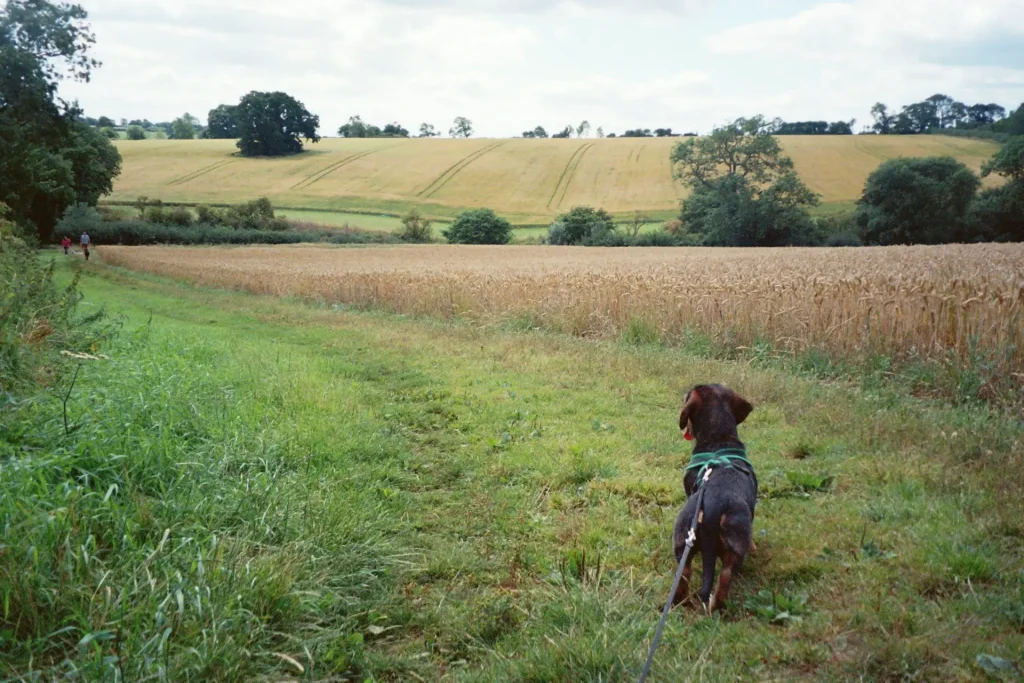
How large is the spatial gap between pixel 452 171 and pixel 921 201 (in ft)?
187

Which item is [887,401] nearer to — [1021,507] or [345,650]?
[1021,507]

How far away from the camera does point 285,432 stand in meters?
5.83

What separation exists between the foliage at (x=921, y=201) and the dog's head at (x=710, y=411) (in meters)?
60.2

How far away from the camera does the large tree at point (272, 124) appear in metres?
97.7

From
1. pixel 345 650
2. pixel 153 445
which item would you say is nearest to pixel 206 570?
pixel 345 650

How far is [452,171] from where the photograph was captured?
3602 inches

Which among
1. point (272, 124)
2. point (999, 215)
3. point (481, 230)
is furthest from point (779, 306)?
point (272, 124)

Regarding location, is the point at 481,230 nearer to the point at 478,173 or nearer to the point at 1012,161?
the point at 478,173

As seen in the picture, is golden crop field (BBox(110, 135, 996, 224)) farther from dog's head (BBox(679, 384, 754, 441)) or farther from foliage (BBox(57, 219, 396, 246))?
dog's head (BBox(679, 384, 754, 441))

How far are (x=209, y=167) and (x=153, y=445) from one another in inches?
3876

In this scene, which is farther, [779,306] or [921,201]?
[921,201]

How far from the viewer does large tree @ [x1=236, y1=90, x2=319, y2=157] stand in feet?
320

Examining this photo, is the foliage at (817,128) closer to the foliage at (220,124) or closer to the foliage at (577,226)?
the foliage at (577,226)

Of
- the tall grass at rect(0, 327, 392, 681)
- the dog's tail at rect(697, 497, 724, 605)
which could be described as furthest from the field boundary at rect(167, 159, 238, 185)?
the dog's tail at rect(697, 497, 724, 605)
